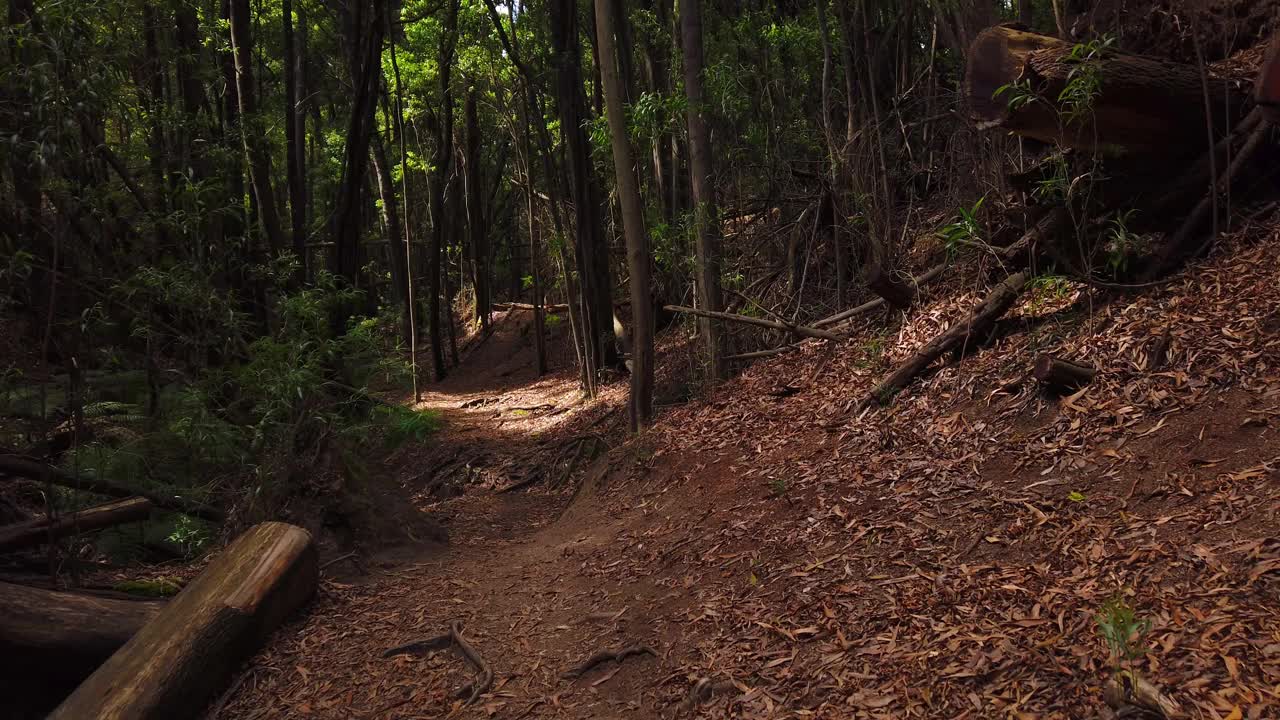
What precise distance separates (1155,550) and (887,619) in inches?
42.5

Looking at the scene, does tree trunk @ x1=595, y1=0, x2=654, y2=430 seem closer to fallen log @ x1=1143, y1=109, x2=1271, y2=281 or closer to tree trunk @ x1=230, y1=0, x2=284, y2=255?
tree trunk @ x1=230, y1=0, x2=284, y2=255

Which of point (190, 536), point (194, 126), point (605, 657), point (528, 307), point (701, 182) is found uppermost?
point (194, 126)

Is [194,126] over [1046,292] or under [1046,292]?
over

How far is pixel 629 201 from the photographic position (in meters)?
8.30

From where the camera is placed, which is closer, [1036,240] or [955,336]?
[1036,240]

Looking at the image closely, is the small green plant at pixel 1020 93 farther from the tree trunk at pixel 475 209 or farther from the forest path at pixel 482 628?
the tree trunk at pixel 475 209

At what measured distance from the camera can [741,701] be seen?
11.6 ft

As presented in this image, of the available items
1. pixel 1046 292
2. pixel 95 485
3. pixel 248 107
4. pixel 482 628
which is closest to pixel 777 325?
pixel 1046 292

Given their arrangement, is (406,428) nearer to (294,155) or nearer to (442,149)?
(294,155)

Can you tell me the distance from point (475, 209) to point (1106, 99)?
62.3 feet

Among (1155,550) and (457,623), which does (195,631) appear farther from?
(1155,550)

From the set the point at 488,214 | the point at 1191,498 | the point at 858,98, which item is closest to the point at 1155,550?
the point at 1191,498

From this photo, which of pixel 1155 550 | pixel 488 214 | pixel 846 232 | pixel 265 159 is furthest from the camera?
pixel 488 214

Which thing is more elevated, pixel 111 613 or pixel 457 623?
pixel 111 613
